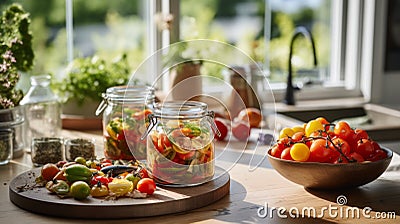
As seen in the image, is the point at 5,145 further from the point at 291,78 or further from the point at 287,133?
the point at 291,78

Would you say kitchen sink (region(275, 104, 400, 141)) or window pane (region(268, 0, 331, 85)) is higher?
window pane (region(268, 0, 331, 85))

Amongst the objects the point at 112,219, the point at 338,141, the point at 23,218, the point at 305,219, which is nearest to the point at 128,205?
the point at 112,219

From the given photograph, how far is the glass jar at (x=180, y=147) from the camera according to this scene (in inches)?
68.0

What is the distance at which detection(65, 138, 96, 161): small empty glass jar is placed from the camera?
2090mm

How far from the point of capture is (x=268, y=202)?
173 cm

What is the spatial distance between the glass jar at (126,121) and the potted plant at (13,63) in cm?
30

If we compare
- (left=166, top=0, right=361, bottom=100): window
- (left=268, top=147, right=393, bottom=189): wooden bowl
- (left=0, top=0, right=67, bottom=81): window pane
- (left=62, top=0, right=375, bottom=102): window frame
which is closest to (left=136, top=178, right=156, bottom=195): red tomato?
(left=268, top=147, right=393, bottom=189): wooden bowl

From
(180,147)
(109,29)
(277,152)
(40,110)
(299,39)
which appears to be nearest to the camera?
(180,147)

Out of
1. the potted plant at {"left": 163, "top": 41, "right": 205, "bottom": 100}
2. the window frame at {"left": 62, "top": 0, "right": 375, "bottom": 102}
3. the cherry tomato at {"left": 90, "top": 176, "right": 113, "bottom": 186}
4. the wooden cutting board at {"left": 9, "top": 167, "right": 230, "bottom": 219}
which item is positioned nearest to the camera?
the wooden cutting board at {"left": 9, "top": 167, "right": 230, "bottom": 219}

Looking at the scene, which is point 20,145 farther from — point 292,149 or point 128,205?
point 292,149

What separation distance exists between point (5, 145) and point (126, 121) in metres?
0.40

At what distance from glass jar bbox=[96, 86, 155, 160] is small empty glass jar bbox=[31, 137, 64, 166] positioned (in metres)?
→ 0.15

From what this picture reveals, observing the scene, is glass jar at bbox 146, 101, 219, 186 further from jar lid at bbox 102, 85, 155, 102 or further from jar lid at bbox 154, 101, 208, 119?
jar lid at bbox 102, 85, 155, 102

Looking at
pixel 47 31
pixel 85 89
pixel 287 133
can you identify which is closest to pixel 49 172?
pixel 287 133
